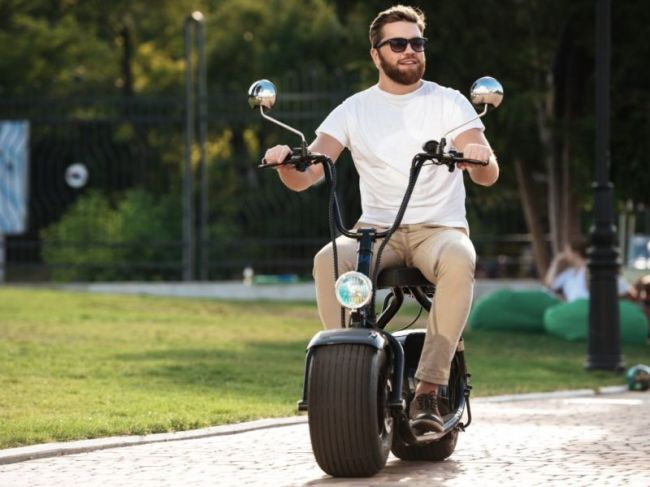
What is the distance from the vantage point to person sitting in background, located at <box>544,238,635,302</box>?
60.7ft

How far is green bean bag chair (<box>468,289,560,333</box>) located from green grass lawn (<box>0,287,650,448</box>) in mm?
378

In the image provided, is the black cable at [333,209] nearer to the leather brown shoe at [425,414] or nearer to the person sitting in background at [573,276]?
the leather brown shoe at [425,414]

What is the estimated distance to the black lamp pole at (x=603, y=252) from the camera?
543 inches

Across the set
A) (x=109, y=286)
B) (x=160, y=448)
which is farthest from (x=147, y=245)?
(x=160, y=448)

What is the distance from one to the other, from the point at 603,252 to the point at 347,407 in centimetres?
778

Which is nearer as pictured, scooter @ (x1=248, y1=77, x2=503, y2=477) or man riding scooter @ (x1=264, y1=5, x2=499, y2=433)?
scooter @ (x1=248, y1=77, x2=503, y2=477)

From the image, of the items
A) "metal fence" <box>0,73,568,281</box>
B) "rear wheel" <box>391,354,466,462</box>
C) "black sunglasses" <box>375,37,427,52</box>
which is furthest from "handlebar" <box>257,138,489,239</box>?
"metal fence" <box>0,73,568,281</box>

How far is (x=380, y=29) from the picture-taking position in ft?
23.7

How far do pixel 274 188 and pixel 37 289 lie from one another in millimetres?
7105

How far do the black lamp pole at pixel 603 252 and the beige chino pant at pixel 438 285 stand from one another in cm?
698

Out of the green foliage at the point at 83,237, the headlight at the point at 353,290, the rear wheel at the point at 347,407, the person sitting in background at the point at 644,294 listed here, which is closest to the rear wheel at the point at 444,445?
the rear wheel at the point at 347,407

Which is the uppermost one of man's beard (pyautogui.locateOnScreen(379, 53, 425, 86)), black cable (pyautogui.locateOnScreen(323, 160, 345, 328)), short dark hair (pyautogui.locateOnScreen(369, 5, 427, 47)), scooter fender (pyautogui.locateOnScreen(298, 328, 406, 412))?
short dark hair (pyautogui.locateOnScreen(369, 5, 427, 47))

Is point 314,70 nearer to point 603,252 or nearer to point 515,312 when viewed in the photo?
point 515,312

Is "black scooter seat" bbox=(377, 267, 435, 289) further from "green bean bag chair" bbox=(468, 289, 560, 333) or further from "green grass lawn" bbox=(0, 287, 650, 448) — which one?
"green bean bag chair" bbox=(468, 289, 560, 333)
